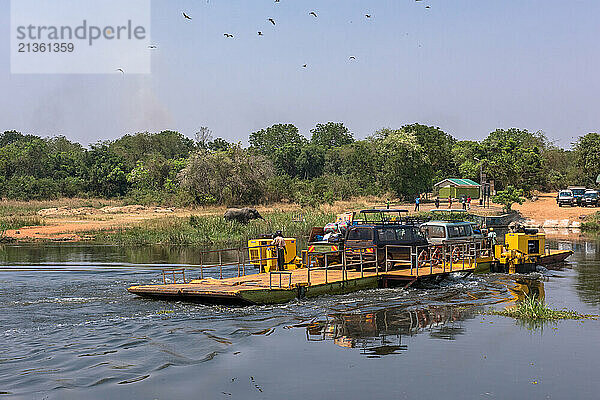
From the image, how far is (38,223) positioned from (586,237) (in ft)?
134

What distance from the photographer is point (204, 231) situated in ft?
155

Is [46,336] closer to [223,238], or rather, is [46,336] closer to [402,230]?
[402,230]

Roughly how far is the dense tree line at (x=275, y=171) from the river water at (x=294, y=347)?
1825 inches

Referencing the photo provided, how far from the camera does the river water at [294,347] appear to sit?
13.0 m

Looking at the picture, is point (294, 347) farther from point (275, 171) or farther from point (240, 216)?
point (275, 171)

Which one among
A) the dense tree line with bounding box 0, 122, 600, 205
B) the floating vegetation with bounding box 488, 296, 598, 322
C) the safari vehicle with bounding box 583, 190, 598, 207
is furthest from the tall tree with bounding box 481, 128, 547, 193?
the floating vegetation with bounding box 488, 296, 598, 322

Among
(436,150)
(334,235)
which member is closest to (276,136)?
(436,150)

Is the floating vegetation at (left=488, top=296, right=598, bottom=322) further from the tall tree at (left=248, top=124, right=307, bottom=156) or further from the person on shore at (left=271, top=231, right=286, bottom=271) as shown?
the tall tree at (left=248, top=124, right=307, bottom=156)

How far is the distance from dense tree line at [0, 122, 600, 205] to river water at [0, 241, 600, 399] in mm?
46343

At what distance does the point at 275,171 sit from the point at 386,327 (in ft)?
202

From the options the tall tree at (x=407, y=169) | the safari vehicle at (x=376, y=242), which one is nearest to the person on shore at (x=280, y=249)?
the safari vehicle at (x=376, y=242)

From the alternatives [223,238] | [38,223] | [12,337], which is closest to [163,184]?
[38,223]

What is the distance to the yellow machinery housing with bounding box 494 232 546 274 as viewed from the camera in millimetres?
29391

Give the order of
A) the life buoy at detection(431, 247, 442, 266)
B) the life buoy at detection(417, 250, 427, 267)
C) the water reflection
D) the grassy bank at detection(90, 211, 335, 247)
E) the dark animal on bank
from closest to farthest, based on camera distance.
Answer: the water reflection, the life buoy at detection(417, 250, 427, 267), the life buoy at detection(431, 247, 442, 266), the grassy bank at detection(90, 211, 335, 247), the dark animal on bank
